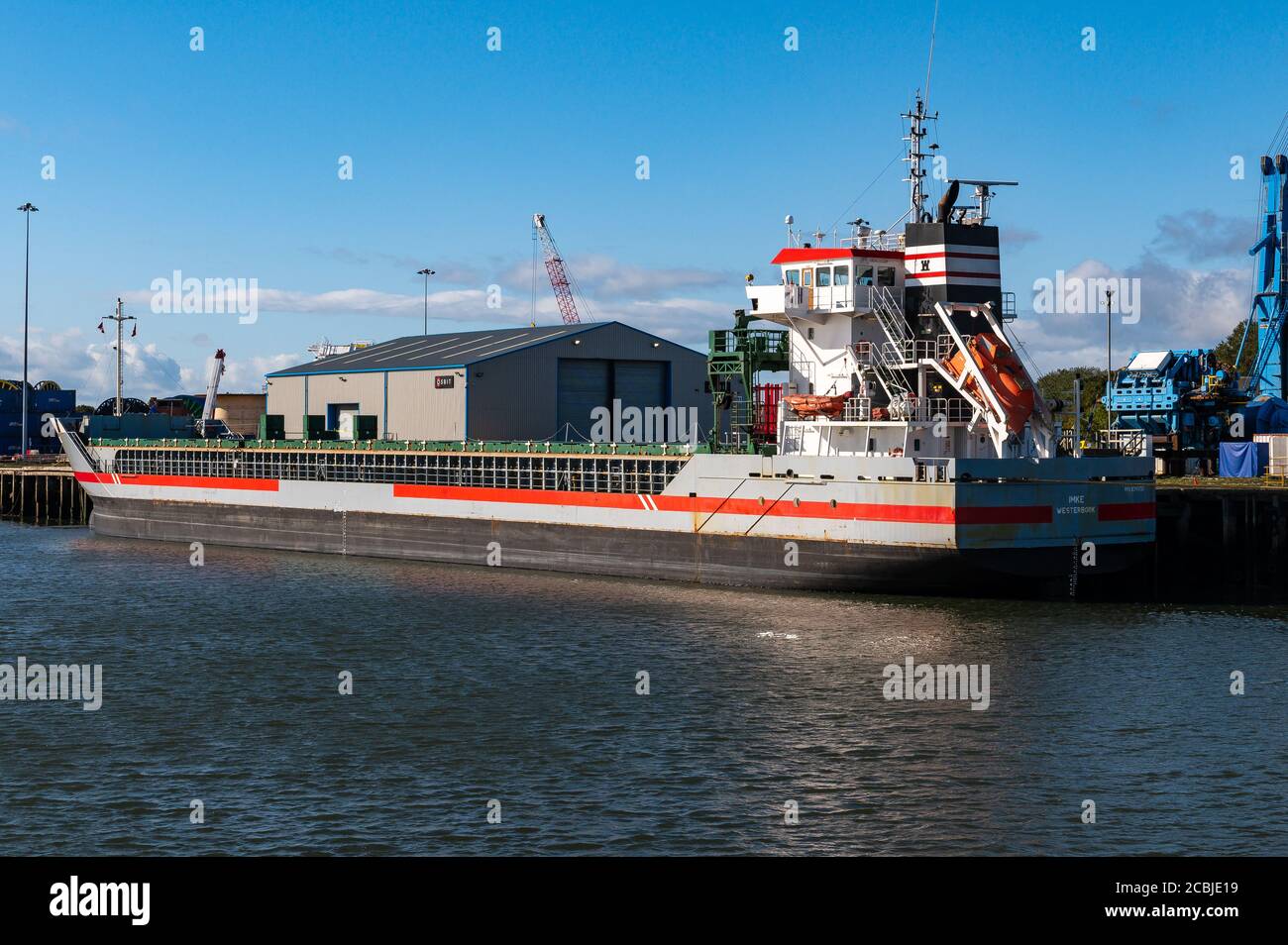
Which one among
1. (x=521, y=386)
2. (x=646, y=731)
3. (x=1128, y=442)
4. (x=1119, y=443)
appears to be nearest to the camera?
(x=646, y=731)

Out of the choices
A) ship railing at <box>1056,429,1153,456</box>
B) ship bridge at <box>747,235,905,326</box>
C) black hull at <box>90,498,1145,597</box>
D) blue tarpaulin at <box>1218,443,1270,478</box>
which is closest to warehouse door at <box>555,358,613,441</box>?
black hull at <box>90,498,1145,597</box>

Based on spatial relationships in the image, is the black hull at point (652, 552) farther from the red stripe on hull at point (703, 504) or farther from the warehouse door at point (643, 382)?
the warehouse door at point (643, 382)

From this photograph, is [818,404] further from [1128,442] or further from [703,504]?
[1128,442]

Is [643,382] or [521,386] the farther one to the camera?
[643,382]

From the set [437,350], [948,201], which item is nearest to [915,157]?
[948,201]

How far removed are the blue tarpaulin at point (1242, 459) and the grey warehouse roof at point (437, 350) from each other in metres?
29.3

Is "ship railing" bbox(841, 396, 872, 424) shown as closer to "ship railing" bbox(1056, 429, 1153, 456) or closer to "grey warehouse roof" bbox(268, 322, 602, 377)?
"ship railing" bbox(1056, 429, 1153, 456)

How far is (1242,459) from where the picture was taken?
5856 centimetres

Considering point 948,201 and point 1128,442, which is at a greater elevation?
point 948,201

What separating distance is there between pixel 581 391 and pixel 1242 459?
30717 millimetres

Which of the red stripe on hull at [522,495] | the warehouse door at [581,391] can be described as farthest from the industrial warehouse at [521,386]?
the red stripe on hull at [522,495]

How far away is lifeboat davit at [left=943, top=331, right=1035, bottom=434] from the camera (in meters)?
41.6
